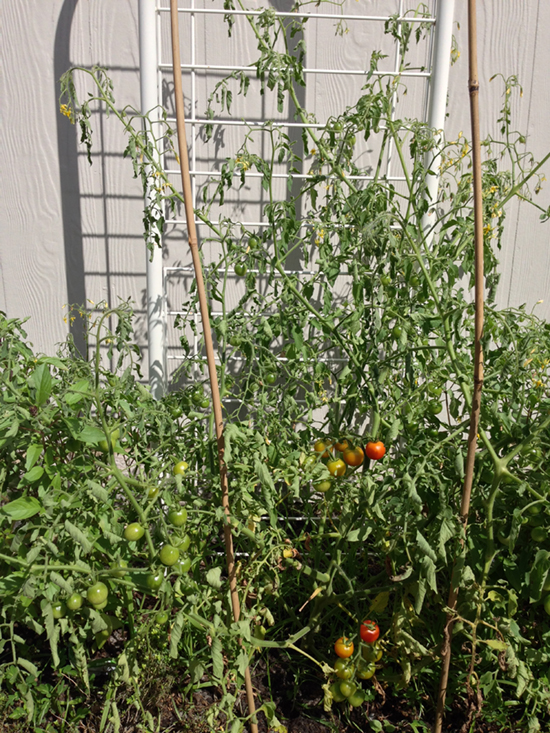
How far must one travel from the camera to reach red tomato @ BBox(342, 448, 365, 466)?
A: 1.37 meters

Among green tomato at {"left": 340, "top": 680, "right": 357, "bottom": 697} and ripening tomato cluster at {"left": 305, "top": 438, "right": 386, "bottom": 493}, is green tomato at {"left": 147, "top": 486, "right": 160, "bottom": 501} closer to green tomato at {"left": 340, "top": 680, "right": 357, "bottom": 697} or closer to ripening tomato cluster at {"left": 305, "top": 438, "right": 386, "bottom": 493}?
ripening tomato cluster at {"left": 305, "top": 438, "right": 386, "bottom": 493}

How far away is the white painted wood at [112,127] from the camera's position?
213 cm

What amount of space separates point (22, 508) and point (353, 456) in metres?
0.73

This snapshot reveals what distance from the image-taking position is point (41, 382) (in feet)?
3.90

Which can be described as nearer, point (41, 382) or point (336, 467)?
point (41, 382)

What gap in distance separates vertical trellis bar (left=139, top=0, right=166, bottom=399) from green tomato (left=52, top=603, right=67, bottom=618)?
2.95 feet

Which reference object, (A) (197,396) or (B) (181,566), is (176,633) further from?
(A) (197,396)

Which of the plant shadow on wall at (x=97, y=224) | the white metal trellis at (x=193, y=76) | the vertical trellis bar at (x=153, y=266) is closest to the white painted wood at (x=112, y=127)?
the plant shadow on wall at (x=97, y=224)

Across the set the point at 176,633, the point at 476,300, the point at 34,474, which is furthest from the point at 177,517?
the point at 476,300

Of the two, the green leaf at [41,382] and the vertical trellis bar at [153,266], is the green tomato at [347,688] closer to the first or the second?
the green leaf at [41,382]

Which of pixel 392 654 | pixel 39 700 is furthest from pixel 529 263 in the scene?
pixel 39 700

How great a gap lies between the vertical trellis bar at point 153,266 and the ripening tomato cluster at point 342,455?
0.85m

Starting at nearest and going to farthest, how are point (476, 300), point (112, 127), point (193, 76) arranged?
point (476, 300), point (193, 76), point (112, 127)

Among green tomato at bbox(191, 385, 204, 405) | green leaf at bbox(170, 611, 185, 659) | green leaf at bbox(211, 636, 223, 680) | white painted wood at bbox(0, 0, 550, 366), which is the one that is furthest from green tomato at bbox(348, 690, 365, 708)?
white painted wood at bbox(0, 0, 550, 366)
